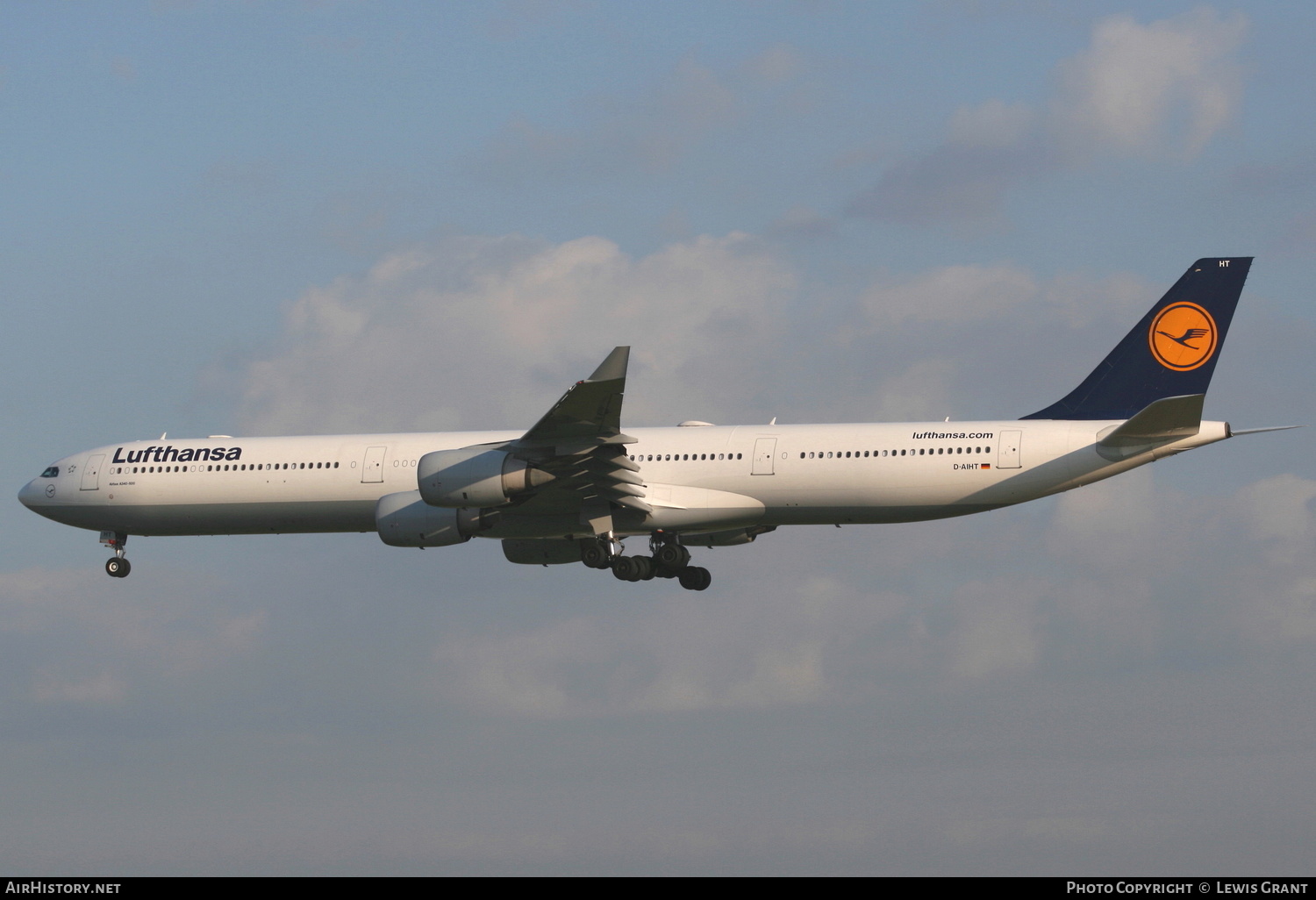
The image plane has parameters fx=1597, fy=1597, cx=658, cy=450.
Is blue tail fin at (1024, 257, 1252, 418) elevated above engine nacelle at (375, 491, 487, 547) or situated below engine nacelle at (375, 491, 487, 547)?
above

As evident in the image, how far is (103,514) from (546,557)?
1174 centimetres

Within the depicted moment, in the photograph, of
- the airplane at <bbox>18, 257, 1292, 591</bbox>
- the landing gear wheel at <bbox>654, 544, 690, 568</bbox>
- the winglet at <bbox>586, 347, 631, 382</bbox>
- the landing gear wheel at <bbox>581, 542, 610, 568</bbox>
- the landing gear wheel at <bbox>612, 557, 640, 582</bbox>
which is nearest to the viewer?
the winglet at <bbox>586, 347, 631, 382</bbox>

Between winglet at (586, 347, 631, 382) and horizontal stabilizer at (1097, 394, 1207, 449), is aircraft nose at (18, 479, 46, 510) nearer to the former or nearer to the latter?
winglet at (586, 347, 631, 382)

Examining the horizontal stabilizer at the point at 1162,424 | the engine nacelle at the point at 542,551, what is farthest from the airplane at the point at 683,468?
the engine nacelle at the point at 542,551

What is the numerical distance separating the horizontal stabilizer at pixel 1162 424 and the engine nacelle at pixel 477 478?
1249 centimetres

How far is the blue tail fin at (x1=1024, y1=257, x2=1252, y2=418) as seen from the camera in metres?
36.2

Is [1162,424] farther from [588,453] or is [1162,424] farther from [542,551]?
[542,551]

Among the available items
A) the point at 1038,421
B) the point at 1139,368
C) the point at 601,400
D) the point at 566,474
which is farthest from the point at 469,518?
the point at 1139,368

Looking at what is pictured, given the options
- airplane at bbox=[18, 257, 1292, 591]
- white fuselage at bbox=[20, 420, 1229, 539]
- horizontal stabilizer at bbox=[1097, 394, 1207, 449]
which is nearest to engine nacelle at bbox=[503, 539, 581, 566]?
airplane at bbox=[18, 257, 1292, 591]

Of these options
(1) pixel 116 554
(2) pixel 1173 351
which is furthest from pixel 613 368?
(1) pixel 116 554

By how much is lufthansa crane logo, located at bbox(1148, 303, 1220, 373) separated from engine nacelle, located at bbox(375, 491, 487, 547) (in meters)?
16.2

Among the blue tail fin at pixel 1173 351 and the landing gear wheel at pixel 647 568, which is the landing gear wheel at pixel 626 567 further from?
the blue tail fin at pixel 1173 351

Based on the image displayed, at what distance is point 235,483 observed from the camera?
133ft
